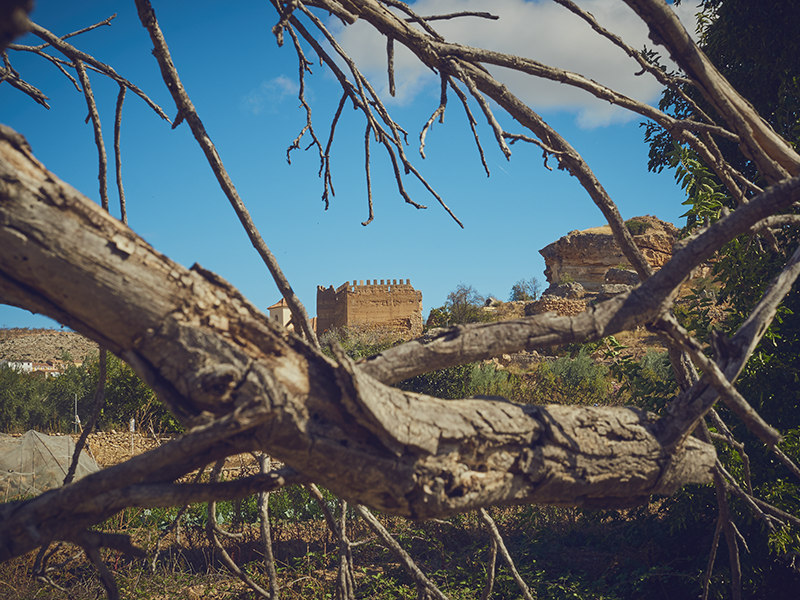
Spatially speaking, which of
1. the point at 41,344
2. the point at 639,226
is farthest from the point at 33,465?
the point at 41,344

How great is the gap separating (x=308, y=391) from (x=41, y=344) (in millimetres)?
42720

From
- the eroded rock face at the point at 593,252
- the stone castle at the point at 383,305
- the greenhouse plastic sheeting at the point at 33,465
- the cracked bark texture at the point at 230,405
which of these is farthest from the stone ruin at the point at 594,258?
the cracked bark texture at the point at 230,405

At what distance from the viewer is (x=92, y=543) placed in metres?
1.00

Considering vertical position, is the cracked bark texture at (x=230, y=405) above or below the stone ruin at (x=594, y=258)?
below

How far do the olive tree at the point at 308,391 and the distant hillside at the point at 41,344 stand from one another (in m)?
37.0

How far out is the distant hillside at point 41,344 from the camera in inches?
1359

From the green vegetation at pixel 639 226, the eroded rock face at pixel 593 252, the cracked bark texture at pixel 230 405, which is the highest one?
the green vegetation at pixel 639 226

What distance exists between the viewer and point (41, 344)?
1442 inches

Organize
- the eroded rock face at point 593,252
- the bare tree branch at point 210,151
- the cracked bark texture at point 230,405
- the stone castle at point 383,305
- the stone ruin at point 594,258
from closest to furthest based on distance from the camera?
the cracked bark texture at point 230,405, the bare tree branch at point 210,151, the stone ruin at point 594,258, the eroded rock face at point 593,252, the stone castle at point 383,305

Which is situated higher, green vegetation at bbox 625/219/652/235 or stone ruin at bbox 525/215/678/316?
green vegetation at bbox 625/219/652/235

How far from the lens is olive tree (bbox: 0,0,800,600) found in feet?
3.11

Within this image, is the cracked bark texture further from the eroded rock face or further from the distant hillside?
the distant hillside

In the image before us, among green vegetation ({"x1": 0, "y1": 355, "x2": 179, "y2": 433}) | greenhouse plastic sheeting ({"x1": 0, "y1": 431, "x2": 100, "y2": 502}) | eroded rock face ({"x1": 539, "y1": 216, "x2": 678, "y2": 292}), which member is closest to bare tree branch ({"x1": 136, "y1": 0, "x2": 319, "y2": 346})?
greenhouse plastic sheeting ({"x1": 0, "y1": 431, "x2": 100, "y2": 502})

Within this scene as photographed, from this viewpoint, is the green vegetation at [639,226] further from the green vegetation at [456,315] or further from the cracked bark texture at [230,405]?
the cracked bark texture at [230,405]
